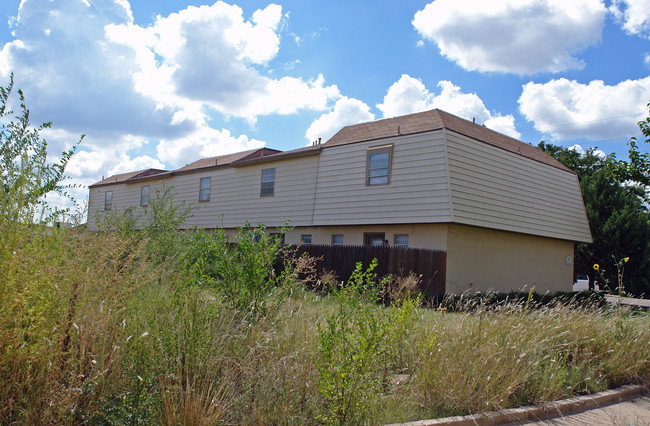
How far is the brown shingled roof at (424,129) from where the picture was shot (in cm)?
1742

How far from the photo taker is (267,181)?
21594 mm

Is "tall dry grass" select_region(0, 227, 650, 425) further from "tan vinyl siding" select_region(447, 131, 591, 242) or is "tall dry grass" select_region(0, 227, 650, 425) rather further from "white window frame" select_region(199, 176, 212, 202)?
"white window frame" select_region(199, 176, 212, 202)

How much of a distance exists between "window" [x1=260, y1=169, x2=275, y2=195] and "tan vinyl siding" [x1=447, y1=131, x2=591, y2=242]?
8072 mm

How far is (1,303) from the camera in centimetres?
333

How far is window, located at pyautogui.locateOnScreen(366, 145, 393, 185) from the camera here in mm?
17312

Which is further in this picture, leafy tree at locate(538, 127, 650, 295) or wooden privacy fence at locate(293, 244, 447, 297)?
leafy tree at locate(538, 127, 650, 295)

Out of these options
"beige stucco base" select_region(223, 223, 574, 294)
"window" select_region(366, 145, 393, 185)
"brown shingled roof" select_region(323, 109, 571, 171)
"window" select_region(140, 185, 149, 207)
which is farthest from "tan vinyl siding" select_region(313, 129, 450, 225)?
"window" select_region(140, 185, 149, 207)

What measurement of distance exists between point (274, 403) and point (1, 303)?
214cm

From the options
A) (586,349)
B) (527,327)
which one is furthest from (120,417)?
(586,349)

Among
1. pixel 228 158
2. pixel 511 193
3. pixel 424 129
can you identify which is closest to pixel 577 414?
pixel 424 129

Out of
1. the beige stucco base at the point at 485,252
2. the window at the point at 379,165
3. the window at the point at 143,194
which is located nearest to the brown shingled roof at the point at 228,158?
the window at the point at 143,194

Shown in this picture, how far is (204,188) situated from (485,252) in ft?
42.7

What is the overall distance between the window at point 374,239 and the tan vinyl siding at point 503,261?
2.54m

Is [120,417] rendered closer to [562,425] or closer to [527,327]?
[562,425]
